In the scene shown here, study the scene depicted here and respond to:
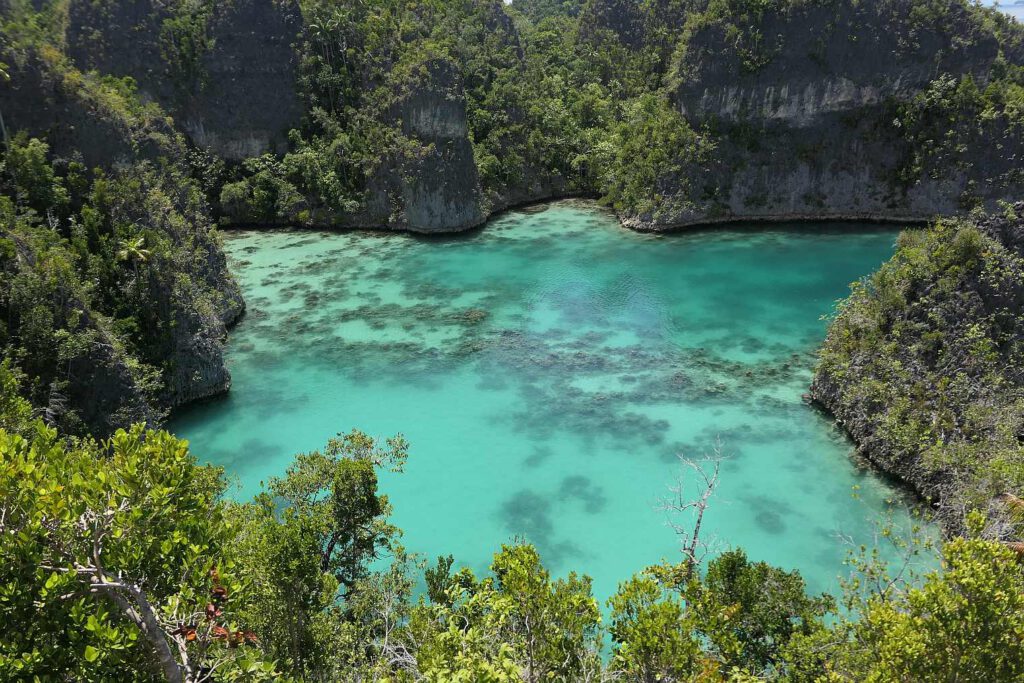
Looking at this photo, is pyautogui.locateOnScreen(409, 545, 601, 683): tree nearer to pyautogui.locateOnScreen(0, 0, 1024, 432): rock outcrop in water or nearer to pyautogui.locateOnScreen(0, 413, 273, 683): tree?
pyautogui.locateOnScreen(0, 413, 273, 683): tree

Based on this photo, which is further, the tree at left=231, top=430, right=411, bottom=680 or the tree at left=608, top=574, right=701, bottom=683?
the tree at left=231, top=430, right=411, bottom=680

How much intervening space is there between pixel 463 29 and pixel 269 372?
50.9 m

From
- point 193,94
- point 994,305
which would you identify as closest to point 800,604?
point 994,305

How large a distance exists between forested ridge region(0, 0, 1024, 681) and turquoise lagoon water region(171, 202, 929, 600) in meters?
1.95

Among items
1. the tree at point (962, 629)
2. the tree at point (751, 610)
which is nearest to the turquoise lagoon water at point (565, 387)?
the tree at point (751, 610)

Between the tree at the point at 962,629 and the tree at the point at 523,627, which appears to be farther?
the tree at the point at 523,627

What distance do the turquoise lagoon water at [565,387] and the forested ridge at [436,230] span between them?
195 cm

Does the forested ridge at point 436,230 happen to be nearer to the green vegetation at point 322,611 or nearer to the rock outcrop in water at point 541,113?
the green vegetation at point 322,611

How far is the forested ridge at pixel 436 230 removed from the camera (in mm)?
10250

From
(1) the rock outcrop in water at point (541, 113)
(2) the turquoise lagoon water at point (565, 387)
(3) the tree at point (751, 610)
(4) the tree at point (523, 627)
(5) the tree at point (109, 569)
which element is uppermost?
(1) the rock outcrop in water at point (541, 113)

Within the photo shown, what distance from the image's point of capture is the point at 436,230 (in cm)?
6003

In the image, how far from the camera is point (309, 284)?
48.3 metres

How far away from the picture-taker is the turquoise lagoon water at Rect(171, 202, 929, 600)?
2406cm

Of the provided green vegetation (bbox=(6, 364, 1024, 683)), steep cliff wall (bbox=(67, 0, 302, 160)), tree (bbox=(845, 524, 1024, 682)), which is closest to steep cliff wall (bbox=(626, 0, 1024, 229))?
steep cliff wall (bbox=(67, 0, 302, 160))
